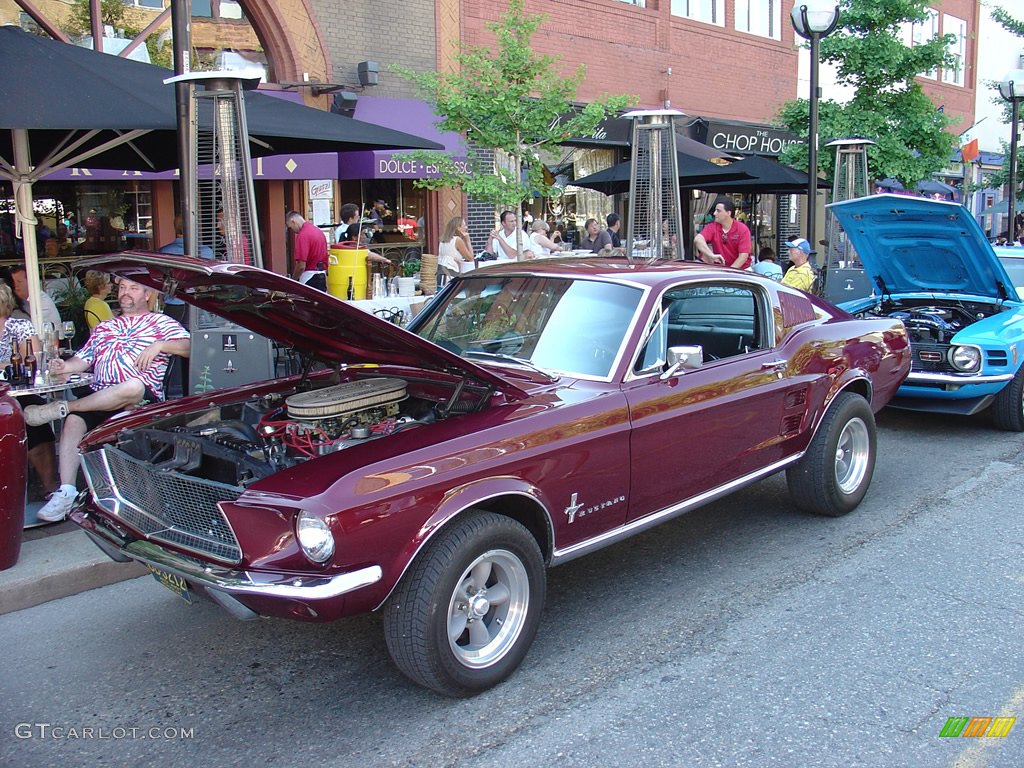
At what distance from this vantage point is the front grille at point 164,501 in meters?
3.53

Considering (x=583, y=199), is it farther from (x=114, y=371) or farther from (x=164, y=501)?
(x=164, y=501)

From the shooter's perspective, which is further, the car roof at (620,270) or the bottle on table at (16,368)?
the bottle on table at (16,368)

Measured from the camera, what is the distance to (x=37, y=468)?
6.05m

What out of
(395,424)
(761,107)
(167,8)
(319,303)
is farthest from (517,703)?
(761,107)

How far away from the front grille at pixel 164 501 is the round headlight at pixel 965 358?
6.11 metres

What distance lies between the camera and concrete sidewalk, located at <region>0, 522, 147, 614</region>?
4.74 meters

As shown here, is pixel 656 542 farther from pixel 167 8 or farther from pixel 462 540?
pixel 167 8

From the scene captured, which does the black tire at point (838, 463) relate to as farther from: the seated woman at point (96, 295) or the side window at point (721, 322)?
the seated woman at point (96, 295)

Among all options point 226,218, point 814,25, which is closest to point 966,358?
point 814,25

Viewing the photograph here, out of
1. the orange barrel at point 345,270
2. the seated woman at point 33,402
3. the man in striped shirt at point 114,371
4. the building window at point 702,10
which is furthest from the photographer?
the building window at point 702,10

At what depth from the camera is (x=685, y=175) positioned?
12945 millimetres

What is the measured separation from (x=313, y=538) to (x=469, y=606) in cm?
73

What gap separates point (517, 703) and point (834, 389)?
293 cm

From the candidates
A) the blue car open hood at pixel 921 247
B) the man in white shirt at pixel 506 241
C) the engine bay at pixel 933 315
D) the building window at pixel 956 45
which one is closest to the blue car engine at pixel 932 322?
the engine bay at pixel 933 315
